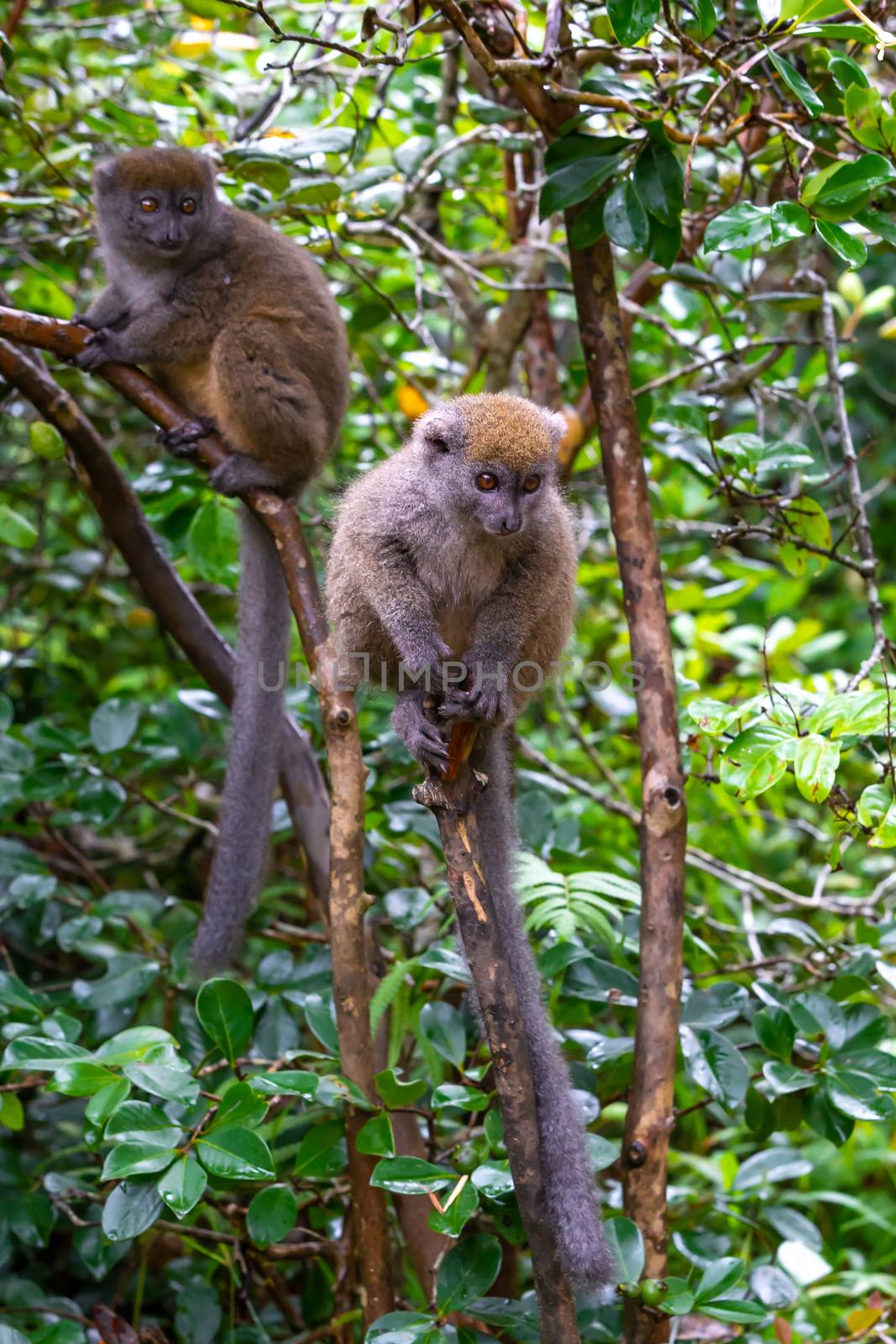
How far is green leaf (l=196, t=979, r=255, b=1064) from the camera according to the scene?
2.66m

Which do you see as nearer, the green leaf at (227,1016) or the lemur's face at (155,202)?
the green leaf at (227,1016)

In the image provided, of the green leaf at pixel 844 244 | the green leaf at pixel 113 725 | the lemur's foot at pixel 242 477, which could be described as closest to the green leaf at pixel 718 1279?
the green leaf at pixel 844 244

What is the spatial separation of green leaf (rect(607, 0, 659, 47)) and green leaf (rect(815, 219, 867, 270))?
0.55 meters

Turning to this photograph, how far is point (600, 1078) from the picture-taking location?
330cm

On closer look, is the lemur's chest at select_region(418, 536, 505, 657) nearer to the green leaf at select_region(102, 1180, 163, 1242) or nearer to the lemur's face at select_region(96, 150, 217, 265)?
the green leaf at select_region(102, 1180, 163, 1242)

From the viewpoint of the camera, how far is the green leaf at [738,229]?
2557 mm

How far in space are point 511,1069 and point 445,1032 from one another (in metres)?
0.51

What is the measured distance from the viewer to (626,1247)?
2527 mm

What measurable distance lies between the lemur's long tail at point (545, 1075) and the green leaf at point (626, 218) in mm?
1244

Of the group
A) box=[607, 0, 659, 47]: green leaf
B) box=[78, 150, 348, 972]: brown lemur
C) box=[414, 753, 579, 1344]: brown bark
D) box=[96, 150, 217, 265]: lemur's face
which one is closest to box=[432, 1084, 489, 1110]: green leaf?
box=[414, 753, 579, 1344]: brown bark

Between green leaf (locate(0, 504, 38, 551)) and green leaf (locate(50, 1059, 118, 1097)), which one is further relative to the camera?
green leaf (locate(0, 504, 38, 551))

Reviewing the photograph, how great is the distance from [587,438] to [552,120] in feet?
4.45

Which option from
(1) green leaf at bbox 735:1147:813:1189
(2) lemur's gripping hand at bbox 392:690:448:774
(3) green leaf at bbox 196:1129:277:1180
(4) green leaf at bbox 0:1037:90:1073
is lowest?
(1) green leaf at bbox 735:1147:813:1189

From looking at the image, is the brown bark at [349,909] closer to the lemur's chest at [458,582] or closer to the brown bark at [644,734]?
the lemur's chest at [458,582]
